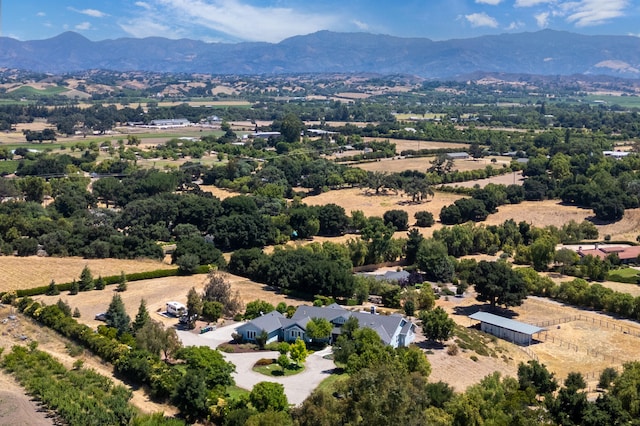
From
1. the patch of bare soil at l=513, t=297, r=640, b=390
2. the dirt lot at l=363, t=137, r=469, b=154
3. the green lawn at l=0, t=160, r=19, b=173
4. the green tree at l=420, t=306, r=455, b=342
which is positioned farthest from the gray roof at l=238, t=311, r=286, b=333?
the dirt lot at l=363, t=137, r=469, b=154

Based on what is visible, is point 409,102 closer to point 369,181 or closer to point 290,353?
point 369,181

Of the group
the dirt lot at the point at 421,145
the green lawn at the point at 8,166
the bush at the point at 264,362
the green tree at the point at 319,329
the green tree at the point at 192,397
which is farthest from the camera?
the dirt lot at the point at 421,145

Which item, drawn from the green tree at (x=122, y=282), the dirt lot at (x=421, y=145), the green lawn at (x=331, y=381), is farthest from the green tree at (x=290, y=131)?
the green lawn at (x=331, y=381)

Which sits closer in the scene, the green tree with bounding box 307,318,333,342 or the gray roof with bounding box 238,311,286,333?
the green tree with bounding box 307,318,333,342

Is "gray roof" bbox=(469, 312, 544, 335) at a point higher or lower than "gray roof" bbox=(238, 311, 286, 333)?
lower

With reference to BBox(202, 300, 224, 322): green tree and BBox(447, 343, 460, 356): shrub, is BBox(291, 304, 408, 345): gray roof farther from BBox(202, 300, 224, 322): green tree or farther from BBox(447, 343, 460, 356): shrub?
BBox(202, 300, 224, 322): green tree

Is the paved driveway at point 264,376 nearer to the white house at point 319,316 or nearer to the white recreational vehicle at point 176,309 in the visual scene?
the white house at point 319,316
